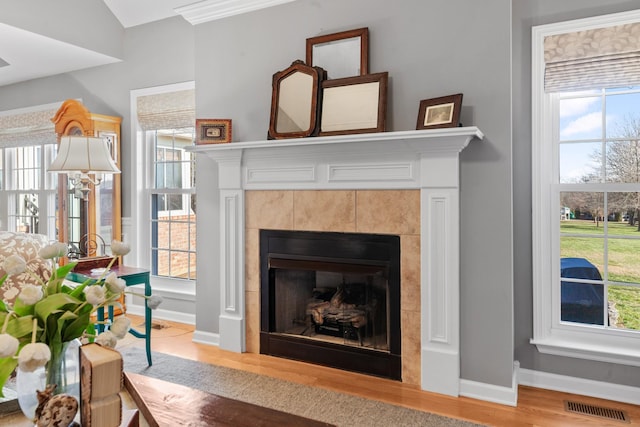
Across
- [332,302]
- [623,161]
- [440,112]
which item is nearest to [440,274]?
[332,302]

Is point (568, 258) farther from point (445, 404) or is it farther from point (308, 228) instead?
point (308, 228)

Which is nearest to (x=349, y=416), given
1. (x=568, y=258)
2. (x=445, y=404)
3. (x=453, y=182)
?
(x=445, y=404)

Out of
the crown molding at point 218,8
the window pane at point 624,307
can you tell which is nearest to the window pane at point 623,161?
the window pane at point 624,307

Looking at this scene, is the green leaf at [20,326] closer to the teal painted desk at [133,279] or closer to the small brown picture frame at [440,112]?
the teal painted desk at [133,279]

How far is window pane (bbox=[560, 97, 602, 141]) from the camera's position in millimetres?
2705

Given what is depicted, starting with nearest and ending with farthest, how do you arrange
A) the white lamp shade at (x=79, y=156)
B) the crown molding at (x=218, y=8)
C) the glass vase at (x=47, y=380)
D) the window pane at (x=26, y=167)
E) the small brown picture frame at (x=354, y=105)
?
1. the glass vase at (x=47, y=380)
2. the small brown picture frame at (x=354, y=105)
3. the white lamp shade at (x=79, y=156)
4. the crown molding at (x=218, y=8)
5. the window pane at (x=26, y=167)

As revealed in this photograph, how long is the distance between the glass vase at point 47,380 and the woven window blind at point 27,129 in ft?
15.0

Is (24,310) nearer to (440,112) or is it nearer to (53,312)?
(53,312)

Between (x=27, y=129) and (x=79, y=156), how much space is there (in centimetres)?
269

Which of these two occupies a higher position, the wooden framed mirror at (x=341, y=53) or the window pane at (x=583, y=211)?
the wooden framed mirror at (x=341, y=53)

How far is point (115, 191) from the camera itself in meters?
4.36

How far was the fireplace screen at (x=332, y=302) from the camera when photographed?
293cm

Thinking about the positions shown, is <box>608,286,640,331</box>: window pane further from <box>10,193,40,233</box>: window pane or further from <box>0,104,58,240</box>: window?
<box>10,193,40,233</box>: window pane

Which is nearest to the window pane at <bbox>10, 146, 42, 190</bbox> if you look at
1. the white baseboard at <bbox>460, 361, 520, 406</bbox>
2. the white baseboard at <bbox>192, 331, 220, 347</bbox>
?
the white baseboard at <bbox>192, 331, 220, 347</bbox>
